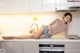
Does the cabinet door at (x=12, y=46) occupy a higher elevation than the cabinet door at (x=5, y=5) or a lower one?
lower

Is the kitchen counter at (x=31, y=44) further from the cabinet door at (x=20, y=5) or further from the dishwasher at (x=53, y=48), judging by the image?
the cabinet door at (x=20, y=5)

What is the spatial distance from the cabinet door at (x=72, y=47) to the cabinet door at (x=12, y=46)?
35.6 inches

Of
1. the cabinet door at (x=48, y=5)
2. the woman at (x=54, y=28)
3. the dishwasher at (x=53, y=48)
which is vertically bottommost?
the dishwasher at (x=53, y=48)

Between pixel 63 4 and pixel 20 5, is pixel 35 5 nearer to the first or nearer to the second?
pixel 20 5

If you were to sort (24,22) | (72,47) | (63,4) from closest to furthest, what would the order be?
(72,47) → (63,4) → (24,22)

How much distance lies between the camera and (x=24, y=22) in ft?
12.6

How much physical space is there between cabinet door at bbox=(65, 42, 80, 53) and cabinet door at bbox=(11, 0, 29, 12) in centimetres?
114

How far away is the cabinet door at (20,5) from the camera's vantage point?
3496mm

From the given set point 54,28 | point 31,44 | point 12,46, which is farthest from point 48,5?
point 12,46

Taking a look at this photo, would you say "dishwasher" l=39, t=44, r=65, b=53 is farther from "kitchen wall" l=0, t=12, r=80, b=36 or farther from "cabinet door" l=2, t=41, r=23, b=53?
"kitchen wall" l=0, t=12, r=80, b=36

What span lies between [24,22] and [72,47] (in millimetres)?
1284

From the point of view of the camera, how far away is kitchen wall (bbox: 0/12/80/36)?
375 centimetres

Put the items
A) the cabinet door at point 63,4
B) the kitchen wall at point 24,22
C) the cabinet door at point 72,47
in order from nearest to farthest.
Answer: the cabinet door at point 72,47 → the cabinet door at point 63,4 → the kitchen wall at point 24,22

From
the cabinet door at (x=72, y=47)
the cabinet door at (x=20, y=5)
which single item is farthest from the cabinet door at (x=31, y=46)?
the cabinet door at (x=20, y=5)
